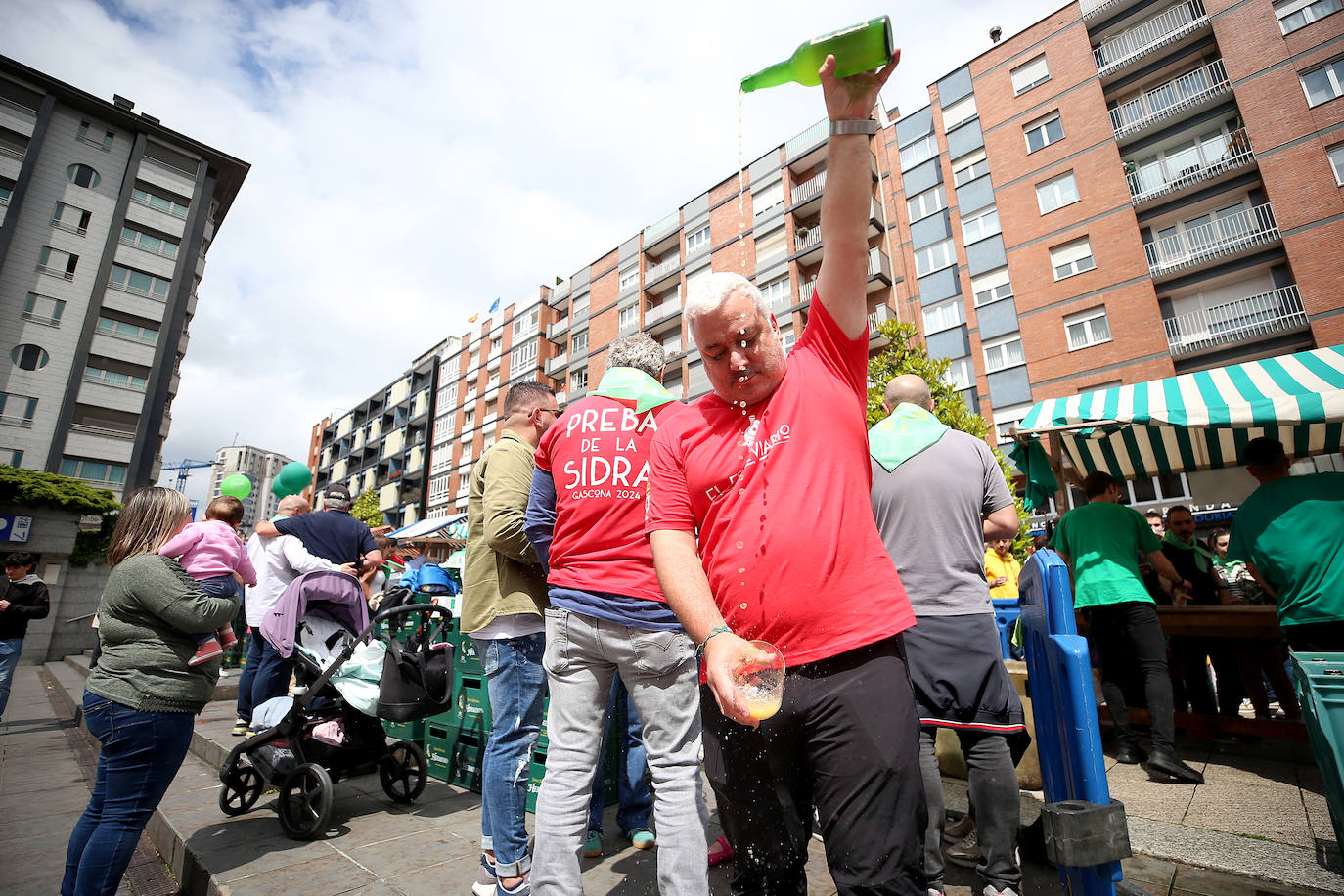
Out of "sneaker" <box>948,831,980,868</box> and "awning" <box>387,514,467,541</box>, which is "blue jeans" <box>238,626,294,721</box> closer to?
"sneaker" <box>948,831,980,868</box>

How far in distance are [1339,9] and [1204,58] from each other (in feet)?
10.6

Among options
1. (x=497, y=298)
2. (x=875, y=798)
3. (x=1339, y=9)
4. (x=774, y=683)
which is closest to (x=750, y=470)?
(x=774, y=683)

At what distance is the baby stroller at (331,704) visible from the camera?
3402 mm

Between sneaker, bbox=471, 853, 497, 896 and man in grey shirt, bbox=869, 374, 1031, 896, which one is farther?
sneaker, bbox=471, 853, 497, 896

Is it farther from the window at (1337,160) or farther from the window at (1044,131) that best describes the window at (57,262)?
the window at (1337,160)

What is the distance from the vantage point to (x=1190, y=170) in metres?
20.5

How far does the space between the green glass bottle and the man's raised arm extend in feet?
0.10

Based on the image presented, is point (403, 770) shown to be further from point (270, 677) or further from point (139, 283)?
point (139, 283)

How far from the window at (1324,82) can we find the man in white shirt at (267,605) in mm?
A: 28222

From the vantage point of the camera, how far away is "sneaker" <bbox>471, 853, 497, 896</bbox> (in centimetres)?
253

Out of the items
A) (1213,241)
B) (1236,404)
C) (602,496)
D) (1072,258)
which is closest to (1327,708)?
(602,496)

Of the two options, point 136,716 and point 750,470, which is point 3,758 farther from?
point 750,470

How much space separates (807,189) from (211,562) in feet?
100

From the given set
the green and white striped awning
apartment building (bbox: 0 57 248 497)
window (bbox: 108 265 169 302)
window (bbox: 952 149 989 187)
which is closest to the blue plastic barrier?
the green and white striped awning
